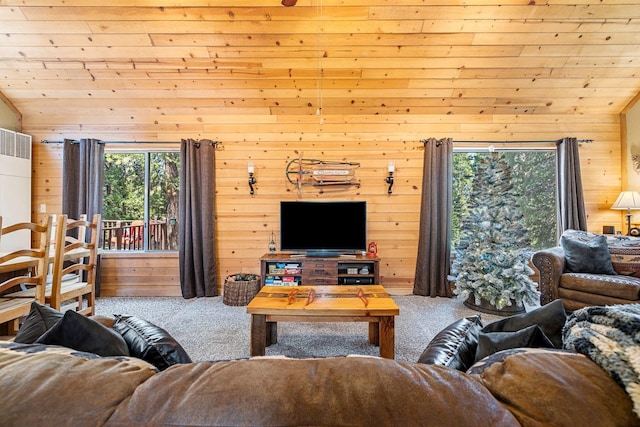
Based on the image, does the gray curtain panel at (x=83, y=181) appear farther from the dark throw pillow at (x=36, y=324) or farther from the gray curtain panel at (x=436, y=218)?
the gray curtain panel at (x=436, y=218)

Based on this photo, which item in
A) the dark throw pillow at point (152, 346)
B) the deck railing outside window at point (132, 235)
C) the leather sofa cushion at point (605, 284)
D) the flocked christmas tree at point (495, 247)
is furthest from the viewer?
the deck railing outside window at point (132, 235)

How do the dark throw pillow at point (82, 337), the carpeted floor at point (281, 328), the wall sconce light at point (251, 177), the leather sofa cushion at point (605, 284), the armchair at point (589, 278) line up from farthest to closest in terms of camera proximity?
the wall sconce light at point (251, 177), the armchair at point (589, 278), the leather sofa cushion at point (605, 284), the carpeted floor at point (281, 328), the dark throw pillow at point (82, 337)

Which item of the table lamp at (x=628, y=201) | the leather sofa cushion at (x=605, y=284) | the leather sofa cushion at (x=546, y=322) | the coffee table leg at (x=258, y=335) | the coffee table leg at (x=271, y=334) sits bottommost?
the coffee table leg at (x=271, y=334)

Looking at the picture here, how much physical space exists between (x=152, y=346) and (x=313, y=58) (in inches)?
138

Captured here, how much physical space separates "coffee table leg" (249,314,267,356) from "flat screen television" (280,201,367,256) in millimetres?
1879

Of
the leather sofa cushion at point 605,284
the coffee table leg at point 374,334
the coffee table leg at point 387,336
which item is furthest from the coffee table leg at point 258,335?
the leather sofa cushion at point 605,284

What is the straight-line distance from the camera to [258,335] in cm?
219

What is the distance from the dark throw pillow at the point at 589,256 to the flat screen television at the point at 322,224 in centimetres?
231

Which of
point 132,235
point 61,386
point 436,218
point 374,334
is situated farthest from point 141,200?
point 61,386

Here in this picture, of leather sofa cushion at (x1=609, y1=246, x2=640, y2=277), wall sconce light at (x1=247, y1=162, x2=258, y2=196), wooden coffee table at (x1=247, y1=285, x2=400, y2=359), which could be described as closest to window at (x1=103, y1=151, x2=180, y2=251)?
wall sconce light at (x1=247, y1=162, x2=258, y2=196)

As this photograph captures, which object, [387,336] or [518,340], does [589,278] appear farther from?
[518,340]

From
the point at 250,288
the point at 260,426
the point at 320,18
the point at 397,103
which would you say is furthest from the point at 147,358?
the point at 397,103

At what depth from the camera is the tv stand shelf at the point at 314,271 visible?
3.82 m

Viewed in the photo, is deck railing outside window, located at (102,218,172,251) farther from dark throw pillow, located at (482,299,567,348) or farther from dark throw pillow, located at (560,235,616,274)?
dark throw pillow, located at (560,235,616,274)
